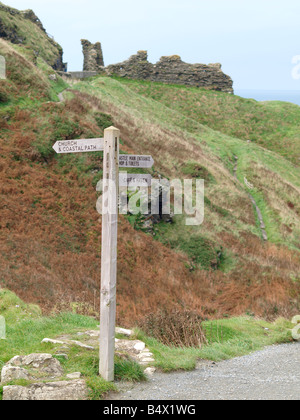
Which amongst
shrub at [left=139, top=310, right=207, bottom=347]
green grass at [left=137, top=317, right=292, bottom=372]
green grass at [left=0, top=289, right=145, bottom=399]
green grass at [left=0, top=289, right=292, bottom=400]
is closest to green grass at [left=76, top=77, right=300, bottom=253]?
green grass at [left=137, top=317, right=292, bottom=372]

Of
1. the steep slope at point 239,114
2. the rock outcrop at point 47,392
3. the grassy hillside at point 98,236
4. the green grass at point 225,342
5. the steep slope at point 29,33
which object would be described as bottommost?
the green grass at point 225,342

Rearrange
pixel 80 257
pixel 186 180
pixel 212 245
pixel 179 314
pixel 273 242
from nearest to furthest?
pixel 179 314
pixel 80 257
pixel 212 245
pixel 273 242
pixel 186 180

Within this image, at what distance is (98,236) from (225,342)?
8.18 meters

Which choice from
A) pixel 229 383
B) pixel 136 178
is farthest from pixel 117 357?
pixel 136 178

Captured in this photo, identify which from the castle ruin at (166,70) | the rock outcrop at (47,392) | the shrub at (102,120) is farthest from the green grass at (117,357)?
the castle ruin at (166,70)

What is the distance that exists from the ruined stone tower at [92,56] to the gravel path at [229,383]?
55861 millimetres

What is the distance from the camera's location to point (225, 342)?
10.5m

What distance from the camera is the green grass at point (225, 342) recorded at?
8391 millimetres

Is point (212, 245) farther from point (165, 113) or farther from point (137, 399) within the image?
point (165, 113)

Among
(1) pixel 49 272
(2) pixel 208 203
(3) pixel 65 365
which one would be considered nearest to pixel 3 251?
(1) pixel 49 272

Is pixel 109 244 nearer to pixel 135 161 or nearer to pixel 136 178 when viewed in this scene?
pixel 136 178

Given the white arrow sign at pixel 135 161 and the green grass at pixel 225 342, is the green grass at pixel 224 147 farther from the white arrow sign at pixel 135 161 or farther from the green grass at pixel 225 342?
the white arrow sign at pixel 135 161
